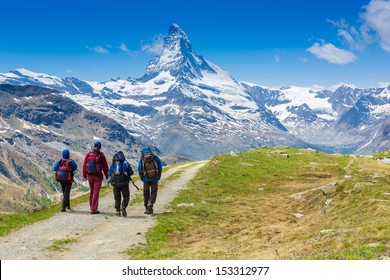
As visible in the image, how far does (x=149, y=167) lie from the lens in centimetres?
2739

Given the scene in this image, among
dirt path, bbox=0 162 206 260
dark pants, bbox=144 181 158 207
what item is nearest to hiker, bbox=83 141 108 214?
dirt path, bbox=0 162 206 260

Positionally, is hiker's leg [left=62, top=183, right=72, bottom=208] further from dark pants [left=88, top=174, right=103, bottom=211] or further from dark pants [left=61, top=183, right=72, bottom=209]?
dark pants [left=88, top=174, right=103, bottom=211]

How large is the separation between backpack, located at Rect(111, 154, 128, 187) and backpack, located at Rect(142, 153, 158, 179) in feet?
4.25

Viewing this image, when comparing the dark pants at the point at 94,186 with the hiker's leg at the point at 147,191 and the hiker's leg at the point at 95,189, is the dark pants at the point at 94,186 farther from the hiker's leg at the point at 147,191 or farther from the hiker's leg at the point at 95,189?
the hiker's leg at the point at 147,191

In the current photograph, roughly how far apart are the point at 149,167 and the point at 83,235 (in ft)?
23.5

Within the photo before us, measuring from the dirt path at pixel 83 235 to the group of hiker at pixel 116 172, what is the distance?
1243 mm

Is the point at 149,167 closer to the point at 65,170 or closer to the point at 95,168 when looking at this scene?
the point at 95,168

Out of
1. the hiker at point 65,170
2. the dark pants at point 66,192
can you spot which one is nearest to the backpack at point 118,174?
the hiker at point 65,170

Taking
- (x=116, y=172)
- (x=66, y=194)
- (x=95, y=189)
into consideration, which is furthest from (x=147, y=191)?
(x=66, y=194)

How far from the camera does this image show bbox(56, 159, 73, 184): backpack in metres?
28.1
